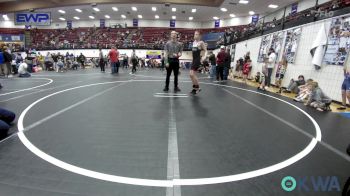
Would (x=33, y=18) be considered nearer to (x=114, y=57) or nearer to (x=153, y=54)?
(x=114, y=57)

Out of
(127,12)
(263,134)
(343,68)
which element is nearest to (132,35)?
(127,12)

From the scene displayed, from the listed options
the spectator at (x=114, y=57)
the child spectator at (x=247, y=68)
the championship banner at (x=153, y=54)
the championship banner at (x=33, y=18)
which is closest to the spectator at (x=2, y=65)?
the spectator at (x=114, y=57)

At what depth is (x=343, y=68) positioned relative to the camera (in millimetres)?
6945

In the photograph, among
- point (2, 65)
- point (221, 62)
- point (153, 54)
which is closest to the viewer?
point (221, 62)

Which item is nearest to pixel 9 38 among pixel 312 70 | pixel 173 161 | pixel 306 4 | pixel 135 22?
pixel 135 22

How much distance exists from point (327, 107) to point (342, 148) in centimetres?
333

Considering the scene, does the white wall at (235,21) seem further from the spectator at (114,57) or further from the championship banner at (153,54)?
the spectator at (114,57)

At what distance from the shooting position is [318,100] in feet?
20.5

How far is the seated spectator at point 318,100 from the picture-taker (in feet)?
19.6

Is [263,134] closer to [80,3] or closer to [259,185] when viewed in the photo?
[259,185]

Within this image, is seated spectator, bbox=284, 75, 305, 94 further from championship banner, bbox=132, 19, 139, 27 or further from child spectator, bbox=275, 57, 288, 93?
championship banner, bbox=132, 19, 139, 27

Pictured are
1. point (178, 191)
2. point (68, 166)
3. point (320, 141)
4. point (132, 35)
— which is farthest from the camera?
point (132, 35)

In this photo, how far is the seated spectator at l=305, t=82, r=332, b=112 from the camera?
19.6ft

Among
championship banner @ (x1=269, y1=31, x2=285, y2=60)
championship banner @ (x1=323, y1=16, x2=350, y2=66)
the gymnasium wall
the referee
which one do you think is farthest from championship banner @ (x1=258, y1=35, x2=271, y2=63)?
the referee
